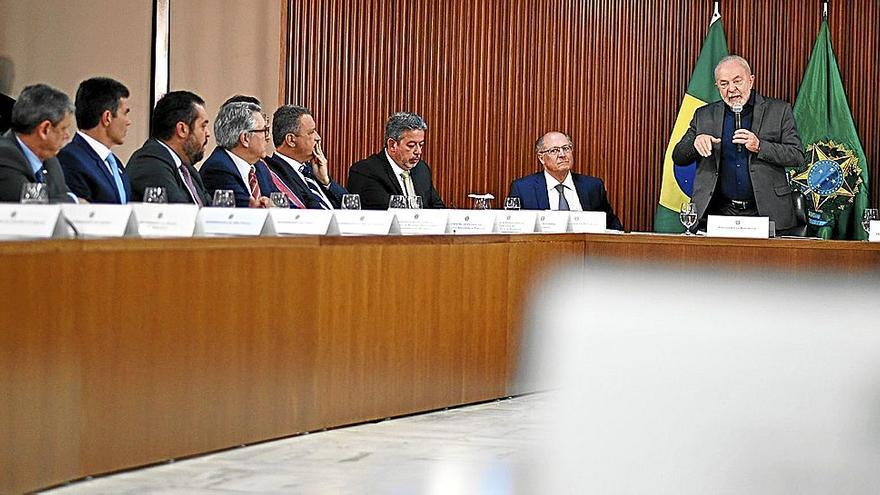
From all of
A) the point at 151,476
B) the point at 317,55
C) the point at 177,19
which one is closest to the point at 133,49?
the point at 177,19

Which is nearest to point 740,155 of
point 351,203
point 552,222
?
point 552,222

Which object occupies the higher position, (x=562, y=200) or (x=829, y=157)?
(x=829, y=157)

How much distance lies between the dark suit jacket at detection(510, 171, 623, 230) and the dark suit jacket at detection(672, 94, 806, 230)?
550 mm

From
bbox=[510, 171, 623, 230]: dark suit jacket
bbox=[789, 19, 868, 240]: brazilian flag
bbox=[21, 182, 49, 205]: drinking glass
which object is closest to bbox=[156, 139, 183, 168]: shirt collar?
bbox=[21, 182, 49, 205]: drinking glass

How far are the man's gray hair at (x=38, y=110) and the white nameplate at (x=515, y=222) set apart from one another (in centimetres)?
192

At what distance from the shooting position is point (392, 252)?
15.2 feet

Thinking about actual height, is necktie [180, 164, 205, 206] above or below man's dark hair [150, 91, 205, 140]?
below

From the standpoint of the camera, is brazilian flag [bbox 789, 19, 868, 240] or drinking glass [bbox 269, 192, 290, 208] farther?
brazilian flag [bbox 789, 19, 868, 240]

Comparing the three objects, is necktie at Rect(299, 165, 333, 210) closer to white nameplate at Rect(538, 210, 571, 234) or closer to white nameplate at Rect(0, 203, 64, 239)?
white nameplate at Rect(538, 210, 571, 234)

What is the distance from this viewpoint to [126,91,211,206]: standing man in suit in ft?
14.9

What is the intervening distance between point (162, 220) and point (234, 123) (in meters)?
1.40

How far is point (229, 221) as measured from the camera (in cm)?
402

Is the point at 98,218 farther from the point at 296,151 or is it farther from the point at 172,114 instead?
the point at 296,151

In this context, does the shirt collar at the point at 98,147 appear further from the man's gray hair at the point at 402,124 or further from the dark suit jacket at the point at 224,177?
the man's gray hair at the point at 402,124
